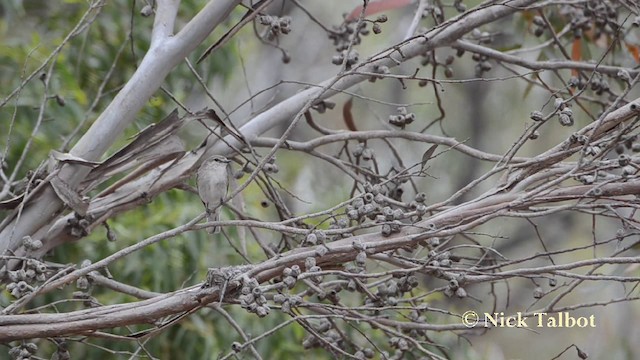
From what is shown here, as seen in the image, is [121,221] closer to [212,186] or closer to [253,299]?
[212,186]

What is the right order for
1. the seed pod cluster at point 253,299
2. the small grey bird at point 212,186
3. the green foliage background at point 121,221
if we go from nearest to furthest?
the seed pod cluster at point 253,299 < the small grey bird at point 212,186 < the green foliage background at point 121,221

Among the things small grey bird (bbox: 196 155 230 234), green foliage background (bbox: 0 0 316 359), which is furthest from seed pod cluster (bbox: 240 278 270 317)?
green foliage background (bbox: 0 0 316 359)

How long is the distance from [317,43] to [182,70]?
16.7ft

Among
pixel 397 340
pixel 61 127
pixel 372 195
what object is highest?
pixel 61 127

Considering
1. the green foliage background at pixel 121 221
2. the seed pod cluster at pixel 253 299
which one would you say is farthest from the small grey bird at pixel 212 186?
the green foliage background at pixel 121 221

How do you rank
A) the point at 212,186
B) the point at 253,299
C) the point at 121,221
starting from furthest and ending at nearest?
the point at 121,221
the point at 212,186
the point at 253,299

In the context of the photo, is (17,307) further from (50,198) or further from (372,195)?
(372,195)

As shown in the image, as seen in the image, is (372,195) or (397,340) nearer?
Answer: (372,195)

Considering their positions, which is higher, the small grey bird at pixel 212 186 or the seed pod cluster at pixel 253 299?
the small grey bird at pixel 212 186

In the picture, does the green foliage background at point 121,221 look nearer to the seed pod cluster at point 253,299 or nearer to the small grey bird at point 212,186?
the small grey bird at point 212,186

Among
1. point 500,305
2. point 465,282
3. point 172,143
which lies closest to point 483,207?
point 465,282

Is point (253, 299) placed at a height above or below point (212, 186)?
below

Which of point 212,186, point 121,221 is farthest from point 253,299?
point 121,221

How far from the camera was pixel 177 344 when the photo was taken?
131 inches
